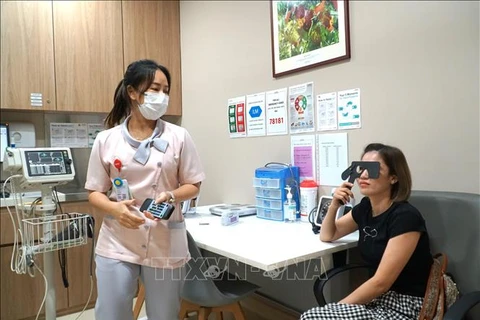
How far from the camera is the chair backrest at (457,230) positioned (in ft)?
4.47

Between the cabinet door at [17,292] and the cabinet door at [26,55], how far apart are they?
1.01 m

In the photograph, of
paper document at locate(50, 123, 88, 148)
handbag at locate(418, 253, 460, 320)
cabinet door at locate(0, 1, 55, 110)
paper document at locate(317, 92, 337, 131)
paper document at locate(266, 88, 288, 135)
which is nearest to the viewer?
handbag at locate(418, 253, 460, 320)

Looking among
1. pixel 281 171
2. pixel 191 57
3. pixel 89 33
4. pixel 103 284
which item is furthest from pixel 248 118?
pixel 103 284

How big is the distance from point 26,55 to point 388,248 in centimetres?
255

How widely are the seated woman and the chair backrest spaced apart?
0.12m

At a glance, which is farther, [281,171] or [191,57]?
[191,57]

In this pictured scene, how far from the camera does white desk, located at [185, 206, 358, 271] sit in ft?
4.57

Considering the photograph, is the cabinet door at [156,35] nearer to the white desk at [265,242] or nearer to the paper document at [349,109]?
the white desk at [265,242]

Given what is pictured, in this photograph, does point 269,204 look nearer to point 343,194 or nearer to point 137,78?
point 343,194

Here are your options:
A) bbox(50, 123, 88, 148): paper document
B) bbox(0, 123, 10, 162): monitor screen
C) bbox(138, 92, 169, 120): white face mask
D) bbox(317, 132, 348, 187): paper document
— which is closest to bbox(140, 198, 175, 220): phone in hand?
bbox(138, 92, 169, 120): white face mask

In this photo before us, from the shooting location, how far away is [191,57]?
3.17m

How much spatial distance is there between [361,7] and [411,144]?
29.7 inches

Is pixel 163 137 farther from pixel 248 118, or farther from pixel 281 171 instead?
pixel 248 118

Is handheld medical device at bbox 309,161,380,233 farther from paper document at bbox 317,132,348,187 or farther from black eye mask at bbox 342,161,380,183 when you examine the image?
paper document at bbox 317,132,348,187
